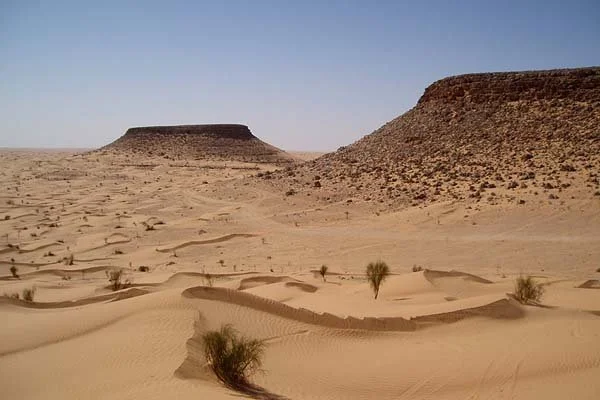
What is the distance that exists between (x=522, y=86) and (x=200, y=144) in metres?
41.6

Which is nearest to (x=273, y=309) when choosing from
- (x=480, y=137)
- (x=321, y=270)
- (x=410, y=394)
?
(x=410, y=394)

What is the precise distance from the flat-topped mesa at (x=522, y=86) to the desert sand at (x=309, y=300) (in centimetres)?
1526

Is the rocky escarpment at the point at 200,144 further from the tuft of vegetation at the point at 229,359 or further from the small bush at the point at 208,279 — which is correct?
the tuft of vegetation at the point at 229,359

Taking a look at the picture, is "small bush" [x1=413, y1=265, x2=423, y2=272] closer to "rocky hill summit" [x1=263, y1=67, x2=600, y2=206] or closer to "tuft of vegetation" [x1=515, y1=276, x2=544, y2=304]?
"tuft of vegetation" [x1=515, y1=276, x2=544, y2=304]

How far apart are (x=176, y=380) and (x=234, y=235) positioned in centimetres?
1511

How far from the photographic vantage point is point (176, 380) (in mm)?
6211

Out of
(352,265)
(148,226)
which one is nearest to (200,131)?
(148,226)

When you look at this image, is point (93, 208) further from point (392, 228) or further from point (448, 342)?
point (448, 342)

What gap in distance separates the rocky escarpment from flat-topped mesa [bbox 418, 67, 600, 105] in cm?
2671

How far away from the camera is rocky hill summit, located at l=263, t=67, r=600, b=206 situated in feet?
81.8

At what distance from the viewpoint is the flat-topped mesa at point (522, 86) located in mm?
33969

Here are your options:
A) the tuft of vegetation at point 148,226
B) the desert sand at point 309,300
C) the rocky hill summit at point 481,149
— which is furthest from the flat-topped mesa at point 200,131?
the tuft of vegetation at point 148,226

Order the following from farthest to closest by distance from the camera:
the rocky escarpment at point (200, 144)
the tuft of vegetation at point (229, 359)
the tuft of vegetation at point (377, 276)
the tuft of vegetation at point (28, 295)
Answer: the rocky escarpment at point (200, 144), the tuft of vegetation at point (377, 276), the tuft of vegetation at point (28, 295), the tuft of vegetation at point (229, 359)

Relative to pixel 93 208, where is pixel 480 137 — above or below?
above
